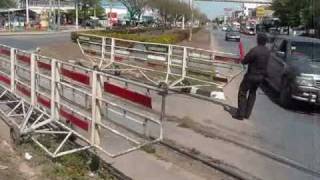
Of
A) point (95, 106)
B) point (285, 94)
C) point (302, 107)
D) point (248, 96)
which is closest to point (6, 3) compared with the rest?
point (285, 94)

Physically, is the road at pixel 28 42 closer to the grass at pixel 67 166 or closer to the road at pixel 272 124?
the road at pixel 272 124

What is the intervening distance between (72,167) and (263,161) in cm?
275

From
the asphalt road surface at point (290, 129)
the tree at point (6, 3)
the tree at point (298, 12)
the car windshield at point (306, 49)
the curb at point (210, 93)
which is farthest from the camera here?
the tree at point (6, 3)

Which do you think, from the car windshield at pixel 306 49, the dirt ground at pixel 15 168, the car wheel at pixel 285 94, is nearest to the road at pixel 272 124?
the car wheel at pixel 285 94

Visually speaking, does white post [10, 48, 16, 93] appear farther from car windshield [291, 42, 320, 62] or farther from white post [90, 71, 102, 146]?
car windshield [291, 42, 320, 62]

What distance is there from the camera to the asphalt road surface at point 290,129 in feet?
28.6

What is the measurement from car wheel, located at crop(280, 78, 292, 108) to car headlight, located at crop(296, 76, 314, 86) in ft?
1.18

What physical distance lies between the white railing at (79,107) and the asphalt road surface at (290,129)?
7.11 feet

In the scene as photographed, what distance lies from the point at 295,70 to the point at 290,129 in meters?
3.00

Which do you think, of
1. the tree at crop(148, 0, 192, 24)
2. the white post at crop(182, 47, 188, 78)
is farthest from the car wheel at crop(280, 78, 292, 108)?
the tree at crop(148, 0, 192, 24)

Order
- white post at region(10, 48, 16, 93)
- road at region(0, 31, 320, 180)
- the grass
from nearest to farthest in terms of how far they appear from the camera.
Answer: the grass, road at region(0, 31, 320, 180), white post at region(10, 48, 16, 93)

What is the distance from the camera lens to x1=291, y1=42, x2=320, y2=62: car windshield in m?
14.3

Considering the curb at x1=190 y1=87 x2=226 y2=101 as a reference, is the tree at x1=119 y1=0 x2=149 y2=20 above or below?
above

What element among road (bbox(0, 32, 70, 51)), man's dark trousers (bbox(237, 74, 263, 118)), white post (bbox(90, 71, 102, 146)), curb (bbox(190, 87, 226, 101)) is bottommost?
road (bbox(0, 32, 70, 51))
